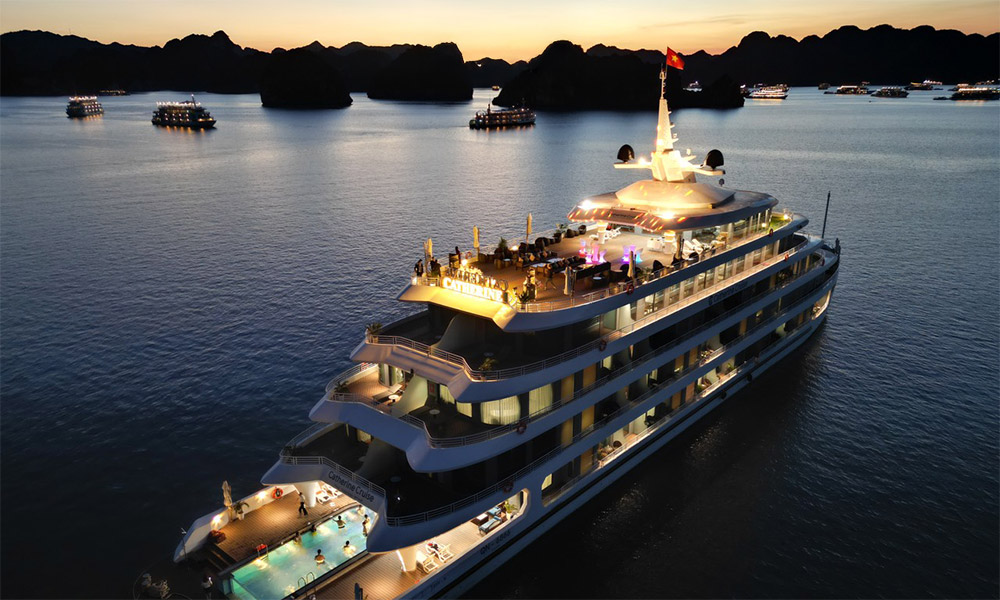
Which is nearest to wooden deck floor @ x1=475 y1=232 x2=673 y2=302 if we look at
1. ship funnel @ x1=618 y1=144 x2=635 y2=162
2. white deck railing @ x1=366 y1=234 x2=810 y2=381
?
white deck railing @ x1=366 y1=234 x2=810 y2=381

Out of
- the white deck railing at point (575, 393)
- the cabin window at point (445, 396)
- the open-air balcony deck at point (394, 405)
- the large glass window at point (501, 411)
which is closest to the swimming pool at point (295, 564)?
the open-air balcony deck at point (394, 405)

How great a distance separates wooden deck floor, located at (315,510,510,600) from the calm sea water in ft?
9.05

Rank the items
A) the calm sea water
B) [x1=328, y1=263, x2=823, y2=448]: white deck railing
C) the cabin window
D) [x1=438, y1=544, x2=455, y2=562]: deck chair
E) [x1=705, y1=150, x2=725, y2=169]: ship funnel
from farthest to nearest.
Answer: [x1=705, y1=150, x2=725, y2=169]: ship funnel < the calm sea water < the cabin window < [x1=328, y1=263, x2=823, y2=448]: white deck railing < [x1=438, y1=544, x2=455, y2=562]: deck chair

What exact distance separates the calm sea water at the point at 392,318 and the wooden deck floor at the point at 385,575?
276 centimetres

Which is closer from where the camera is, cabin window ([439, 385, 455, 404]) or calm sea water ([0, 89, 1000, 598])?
cabin window ([439, 385, 455, 404])

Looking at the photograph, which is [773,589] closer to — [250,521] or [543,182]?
[250,521]

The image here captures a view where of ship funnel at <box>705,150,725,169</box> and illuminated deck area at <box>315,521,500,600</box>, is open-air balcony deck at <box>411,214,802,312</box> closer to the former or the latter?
ship funnel at <box>705,150,725,169</box>

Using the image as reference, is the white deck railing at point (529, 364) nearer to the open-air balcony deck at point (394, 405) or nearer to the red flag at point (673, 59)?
the open-air balcony deck at point (394, 405)

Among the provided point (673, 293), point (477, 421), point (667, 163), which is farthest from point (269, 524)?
point (667, 163)

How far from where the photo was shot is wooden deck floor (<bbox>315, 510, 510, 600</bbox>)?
23828mm

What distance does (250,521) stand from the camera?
28188mm

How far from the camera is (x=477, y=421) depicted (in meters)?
27.0

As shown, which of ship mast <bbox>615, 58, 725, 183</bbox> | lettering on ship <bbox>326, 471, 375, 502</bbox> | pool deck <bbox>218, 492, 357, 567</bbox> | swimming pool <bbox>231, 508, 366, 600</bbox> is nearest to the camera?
swimming pool <bbox>231, 508, 366, 600</bbox>

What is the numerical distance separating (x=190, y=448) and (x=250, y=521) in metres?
12.1
